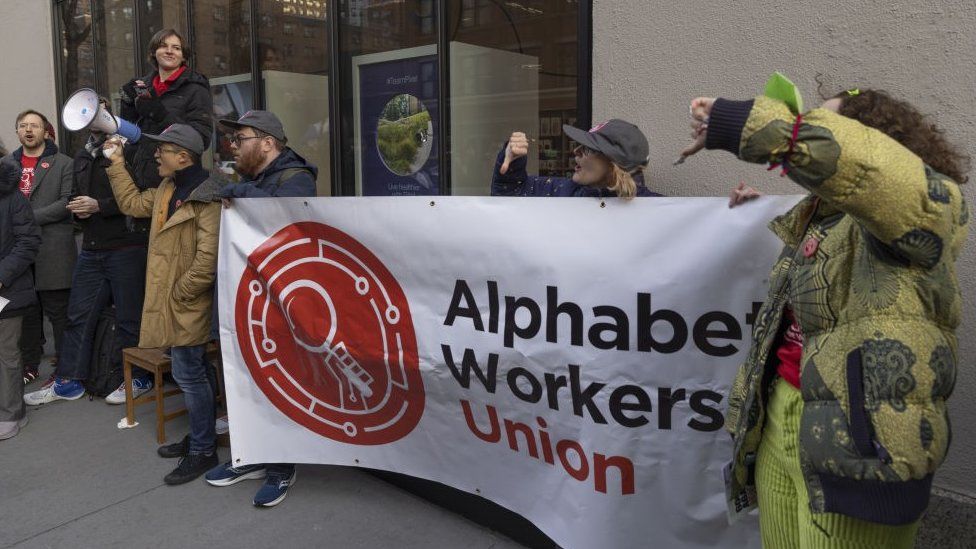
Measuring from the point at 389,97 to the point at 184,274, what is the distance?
6.43 ft

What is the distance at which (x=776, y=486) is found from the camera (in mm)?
1812

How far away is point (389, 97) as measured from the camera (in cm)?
518

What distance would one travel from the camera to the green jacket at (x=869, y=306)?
1.40 metres

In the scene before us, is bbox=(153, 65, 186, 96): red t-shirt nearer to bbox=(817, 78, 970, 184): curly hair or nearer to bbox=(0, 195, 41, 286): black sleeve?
bbox=(0, 195, 41, 286): black sleeve

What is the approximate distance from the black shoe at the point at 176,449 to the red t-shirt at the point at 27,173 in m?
2.70

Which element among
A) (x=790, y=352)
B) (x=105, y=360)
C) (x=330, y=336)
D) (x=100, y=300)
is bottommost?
(x=105, y=360)

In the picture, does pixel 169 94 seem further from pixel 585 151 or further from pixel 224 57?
pixel 585 151

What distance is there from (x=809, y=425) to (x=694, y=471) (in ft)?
3.09

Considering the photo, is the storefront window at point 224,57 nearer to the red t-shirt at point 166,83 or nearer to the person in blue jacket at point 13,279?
the red t-shirt at point 166,83

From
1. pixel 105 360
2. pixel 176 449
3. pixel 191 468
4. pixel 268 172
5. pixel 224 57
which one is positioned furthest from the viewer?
pixel 224 57

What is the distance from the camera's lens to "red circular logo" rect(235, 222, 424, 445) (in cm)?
318

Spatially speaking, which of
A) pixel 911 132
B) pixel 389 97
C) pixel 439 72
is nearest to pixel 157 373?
pixel 389 97

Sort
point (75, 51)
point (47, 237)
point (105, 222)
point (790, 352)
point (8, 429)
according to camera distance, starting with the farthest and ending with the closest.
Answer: point (75, 51), point (47, 237), point (105, 222), point (8, 429), point (790, 352)

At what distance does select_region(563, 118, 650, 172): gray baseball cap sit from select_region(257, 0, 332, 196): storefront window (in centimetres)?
323
